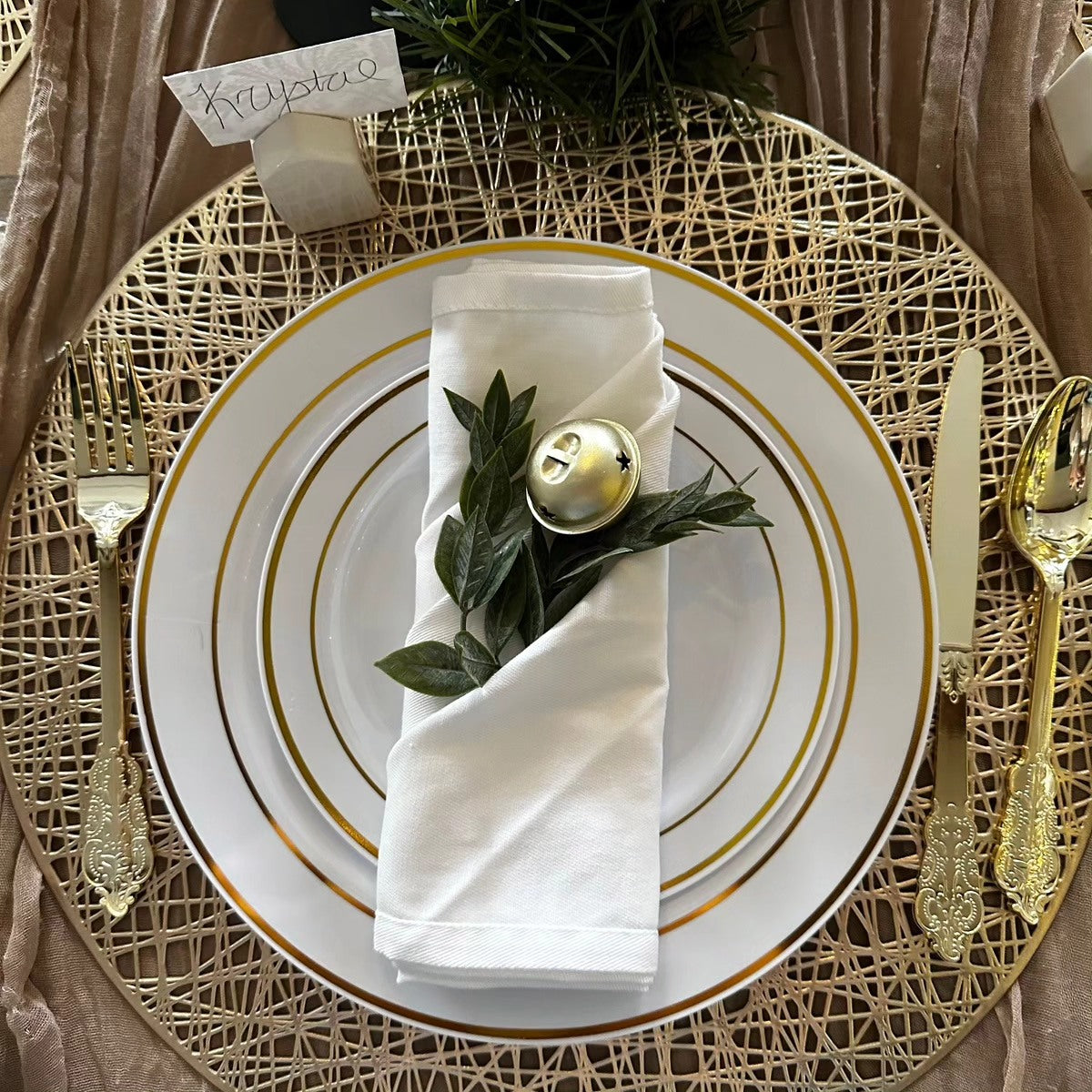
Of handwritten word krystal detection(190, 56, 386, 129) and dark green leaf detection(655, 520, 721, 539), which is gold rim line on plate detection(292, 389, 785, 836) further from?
handwritten word krystal detection(190, 56, 386, 129)

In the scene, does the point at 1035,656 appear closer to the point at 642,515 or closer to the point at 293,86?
the point at 642,515

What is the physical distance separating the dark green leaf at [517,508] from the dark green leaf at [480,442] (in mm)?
24

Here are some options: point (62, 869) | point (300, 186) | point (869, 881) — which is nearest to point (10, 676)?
point (62, 869)

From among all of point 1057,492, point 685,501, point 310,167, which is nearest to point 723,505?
point 685,501

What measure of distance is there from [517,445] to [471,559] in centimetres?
7

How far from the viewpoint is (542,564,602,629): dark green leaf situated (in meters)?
0.51

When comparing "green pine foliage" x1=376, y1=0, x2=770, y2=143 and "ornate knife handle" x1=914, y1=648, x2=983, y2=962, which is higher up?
"green pine foliage" x1=376, y1=0, x2=770, y2=143

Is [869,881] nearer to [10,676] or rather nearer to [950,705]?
[950,705]

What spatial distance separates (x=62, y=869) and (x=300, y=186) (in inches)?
18.7

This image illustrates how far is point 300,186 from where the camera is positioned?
55cm

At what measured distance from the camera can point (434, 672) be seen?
1.67 ft

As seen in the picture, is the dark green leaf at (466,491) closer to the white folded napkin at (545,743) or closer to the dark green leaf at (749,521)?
the white folded napkin at (545,743)

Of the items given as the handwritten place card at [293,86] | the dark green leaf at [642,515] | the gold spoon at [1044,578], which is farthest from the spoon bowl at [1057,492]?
the handwritten place card at [293,86]

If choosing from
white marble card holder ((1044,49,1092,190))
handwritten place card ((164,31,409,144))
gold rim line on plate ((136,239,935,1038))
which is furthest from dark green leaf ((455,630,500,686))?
white marble card holder ((1044,49,1092,190))
